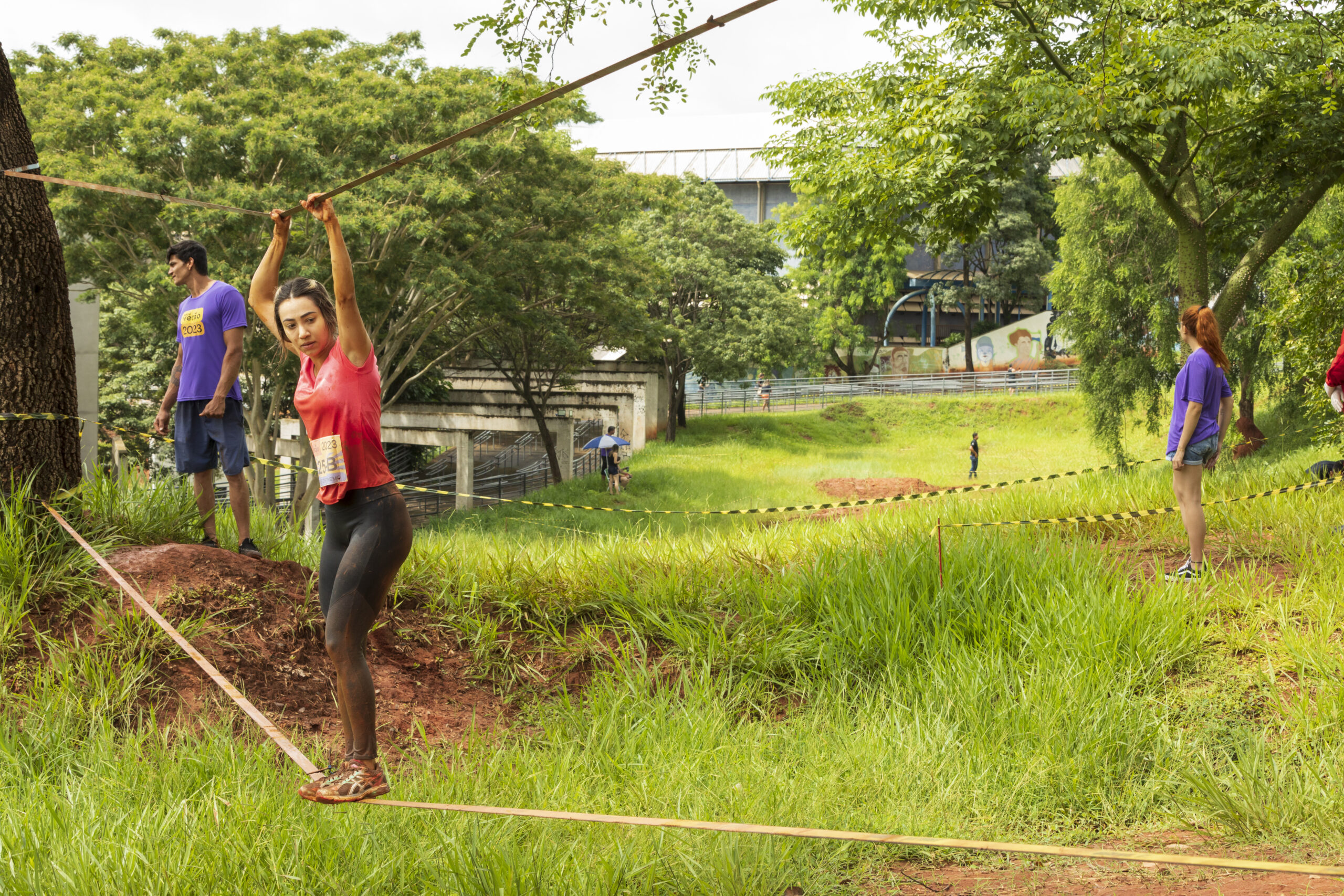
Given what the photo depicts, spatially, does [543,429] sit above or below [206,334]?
below

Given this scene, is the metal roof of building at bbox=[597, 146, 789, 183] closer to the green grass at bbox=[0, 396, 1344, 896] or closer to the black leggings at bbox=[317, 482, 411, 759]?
the green grass at bbox=[0, 396, 1344, 896]

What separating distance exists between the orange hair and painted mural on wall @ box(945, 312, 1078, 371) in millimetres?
45804

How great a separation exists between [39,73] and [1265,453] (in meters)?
23.5

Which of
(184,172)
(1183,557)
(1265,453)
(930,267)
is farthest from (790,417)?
(1183,557)

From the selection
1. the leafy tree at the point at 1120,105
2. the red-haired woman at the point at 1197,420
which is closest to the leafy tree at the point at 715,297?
the leafy tree at the point at 1120,105

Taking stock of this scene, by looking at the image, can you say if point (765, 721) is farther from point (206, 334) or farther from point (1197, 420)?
point (206, 334)

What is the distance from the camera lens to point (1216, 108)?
9883mm

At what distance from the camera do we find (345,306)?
316cm

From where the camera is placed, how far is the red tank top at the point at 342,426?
3146mm

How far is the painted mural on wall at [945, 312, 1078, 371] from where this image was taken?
49.8 meters

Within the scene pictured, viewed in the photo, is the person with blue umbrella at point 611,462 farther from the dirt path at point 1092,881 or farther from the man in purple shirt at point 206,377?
the dirt path at point 1092,881

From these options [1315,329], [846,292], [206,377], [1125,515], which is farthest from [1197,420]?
[846,292]

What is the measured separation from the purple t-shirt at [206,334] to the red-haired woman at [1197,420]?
18.1 ft

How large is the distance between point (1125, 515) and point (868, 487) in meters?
19.4
